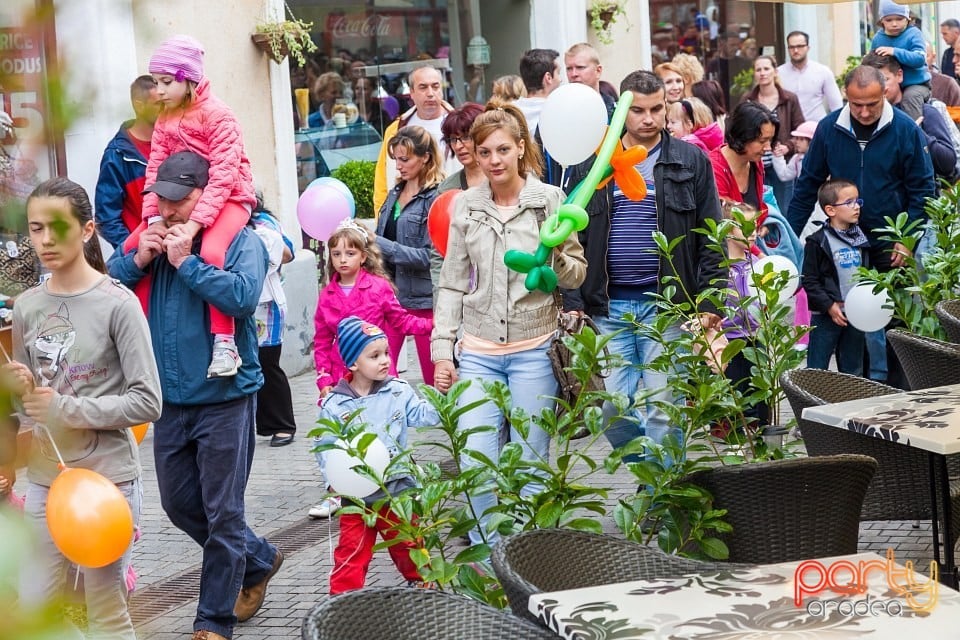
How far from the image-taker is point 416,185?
25.3ft

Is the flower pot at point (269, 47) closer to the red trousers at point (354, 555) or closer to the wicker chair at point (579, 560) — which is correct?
the red trousers at point (354, 555)

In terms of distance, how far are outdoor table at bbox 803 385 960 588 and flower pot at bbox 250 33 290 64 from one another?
22.5 ft

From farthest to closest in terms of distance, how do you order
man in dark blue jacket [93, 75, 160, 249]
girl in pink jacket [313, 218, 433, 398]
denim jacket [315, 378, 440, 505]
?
girl in pink jacket [313, 218, 433, 398] < man in dark blue jacket [93, 75, 160, 249] < denim jacket [315, 378, 440, 505]

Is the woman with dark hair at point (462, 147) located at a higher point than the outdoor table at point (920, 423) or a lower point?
higher

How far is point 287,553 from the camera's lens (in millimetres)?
6180

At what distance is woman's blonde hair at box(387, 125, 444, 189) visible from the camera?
7527mm

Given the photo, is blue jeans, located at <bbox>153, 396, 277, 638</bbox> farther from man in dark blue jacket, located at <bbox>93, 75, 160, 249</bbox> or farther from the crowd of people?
man in dark blue jacket, located at <bbox>93, 75, 160, 249</bbox>

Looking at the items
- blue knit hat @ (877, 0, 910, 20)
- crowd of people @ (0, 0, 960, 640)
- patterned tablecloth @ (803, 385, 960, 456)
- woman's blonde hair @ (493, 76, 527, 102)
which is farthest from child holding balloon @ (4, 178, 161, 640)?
blue knit hat @ (877, 0, 910, 20)

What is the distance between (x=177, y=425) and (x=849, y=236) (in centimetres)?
441

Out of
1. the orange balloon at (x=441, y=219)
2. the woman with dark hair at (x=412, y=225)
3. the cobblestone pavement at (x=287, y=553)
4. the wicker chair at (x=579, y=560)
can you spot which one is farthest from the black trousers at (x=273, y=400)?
the wicker chair at (x=579, y=560)

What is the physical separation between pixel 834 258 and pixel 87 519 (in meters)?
5.25

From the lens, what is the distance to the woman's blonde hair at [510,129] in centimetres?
529

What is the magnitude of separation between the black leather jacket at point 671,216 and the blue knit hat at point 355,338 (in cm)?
99

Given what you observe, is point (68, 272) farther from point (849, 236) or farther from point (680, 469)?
point (849, 236)
